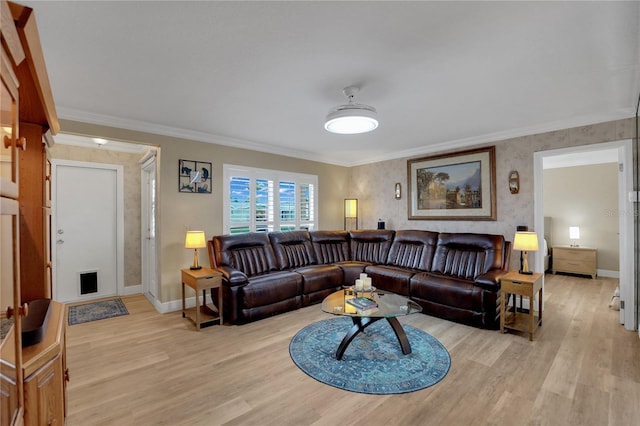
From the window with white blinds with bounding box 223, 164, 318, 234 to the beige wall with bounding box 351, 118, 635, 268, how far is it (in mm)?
1337

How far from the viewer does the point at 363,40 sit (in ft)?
6.37

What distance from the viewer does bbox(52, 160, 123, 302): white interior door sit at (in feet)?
14.2

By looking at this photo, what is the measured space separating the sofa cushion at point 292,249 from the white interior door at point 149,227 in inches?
67.9

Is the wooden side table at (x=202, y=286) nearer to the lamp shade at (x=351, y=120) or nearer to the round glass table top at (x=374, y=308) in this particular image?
the round glass table top at (x=374, y=308)

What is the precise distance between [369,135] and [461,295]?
8.08 feet

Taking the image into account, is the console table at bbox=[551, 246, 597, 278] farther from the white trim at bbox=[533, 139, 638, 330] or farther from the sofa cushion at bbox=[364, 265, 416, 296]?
the sofa cushion at bbox=[364, 265, 416, 296]

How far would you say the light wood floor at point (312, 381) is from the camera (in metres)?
1.92

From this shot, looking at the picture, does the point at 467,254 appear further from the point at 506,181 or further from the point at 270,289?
the point at 270,289

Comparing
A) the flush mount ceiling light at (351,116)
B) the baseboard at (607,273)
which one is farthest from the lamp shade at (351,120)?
the baseboard at (607,273)

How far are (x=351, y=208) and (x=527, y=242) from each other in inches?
125

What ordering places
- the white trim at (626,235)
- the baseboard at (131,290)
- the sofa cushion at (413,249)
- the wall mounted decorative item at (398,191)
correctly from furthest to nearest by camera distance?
the wall mounted decorative item at (398,191), the baseboard at (131,290), the sofa cushion at (413,249), the white trim at (626,235)

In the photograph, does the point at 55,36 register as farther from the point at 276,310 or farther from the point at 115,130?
the point at 276,310

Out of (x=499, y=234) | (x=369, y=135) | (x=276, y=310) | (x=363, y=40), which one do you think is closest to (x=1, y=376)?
(x=363, y=40)

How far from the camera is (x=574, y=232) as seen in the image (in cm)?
609
